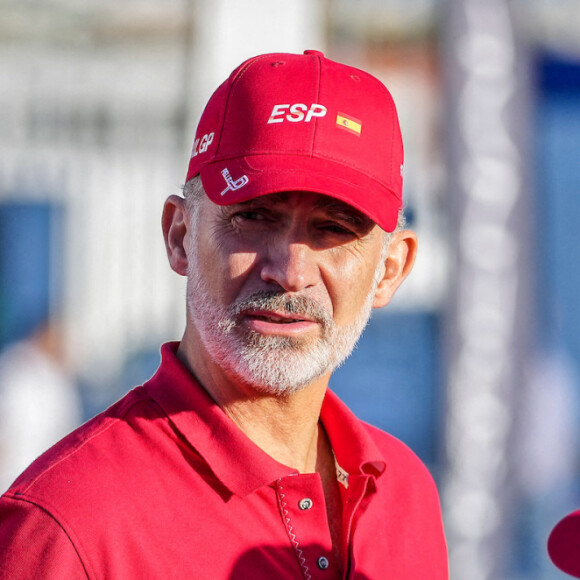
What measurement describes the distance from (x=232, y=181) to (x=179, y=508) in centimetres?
60

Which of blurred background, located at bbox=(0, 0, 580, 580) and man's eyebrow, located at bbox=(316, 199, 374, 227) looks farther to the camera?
blurred background, located at bbox=(0, 0, 580, 580)

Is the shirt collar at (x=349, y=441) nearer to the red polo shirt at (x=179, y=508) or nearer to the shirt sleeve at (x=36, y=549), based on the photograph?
the red polo shirt at (x=179, y=508)

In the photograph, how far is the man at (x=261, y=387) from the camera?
151cm

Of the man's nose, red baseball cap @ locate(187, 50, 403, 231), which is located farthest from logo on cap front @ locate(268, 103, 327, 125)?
Answer: the man's nose

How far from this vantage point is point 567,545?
5.12 feet

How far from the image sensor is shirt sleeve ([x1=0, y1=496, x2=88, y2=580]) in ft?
4.50

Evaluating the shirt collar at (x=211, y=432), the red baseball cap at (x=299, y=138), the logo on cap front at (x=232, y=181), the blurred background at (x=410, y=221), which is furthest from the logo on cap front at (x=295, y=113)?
the blurred background at (x=410, y=221)

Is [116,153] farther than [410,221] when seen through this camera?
Yes

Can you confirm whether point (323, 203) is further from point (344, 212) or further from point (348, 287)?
point (348, 287)

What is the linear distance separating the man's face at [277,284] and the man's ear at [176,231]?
0.11 metres

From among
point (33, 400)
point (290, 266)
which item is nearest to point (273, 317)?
point (290, 266)

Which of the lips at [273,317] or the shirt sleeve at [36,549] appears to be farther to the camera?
the lips at [273,317]

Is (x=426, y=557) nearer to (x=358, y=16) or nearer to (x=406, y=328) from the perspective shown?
(x=406, y=328)

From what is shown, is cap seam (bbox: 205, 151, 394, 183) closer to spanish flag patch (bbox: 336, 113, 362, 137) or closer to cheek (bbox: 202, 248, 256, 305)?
spanish flag patch (bbox: 336, 113, 362, 137)
